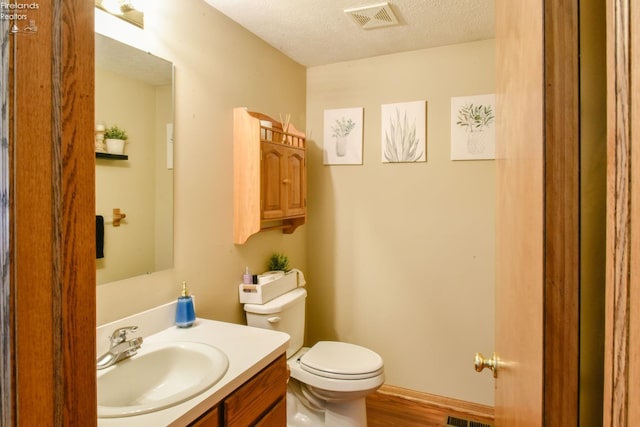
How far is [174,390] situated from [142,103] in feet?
3.53

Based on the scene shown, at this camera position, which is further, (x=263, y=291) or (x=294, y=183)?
(x=294, y=183)

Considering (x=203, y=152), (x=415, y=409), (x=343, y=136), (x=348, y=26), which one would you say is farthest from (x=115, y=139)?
(x=415, y=409)

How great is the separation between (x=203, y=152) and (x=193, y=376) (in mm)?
991

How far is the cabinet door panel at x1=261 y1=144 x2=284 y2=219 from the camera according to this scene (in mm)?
1981

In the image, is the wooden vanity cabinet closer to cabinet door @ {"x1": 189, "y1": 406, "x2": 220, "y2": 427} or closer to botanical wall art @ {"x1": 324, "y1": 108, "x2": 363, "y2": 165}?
cabinet door @ {"x1": 189, "y1": 406, "x2": 220, "y2": 427}

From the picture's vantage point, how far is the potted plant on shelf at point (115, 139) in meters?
1.35

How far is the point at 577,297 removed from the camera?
1.47 ft

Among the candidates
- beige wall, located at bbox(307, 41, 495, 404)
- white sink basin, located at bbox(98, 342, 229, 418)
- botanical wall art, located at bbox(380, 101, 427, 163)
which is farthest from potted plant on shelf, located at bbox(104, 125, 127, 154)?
botanical wall art, located at bbox(380, 101, 427, 163)

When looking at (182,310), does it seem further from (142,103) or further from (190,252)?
(142,103)

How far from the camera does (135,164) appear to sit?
1.46 meters

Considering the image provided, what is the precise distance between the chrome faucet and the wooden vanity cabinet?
40 cm

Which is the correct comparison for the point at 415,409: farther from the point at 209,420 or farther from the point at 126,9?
the point at 126,9

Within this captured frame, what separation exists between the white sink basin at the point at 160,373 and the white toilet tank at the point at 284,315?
62cm

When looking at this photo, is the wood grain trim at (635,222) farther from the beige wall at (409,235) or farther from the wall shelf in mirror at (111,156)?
the beige wall at (409,235)
